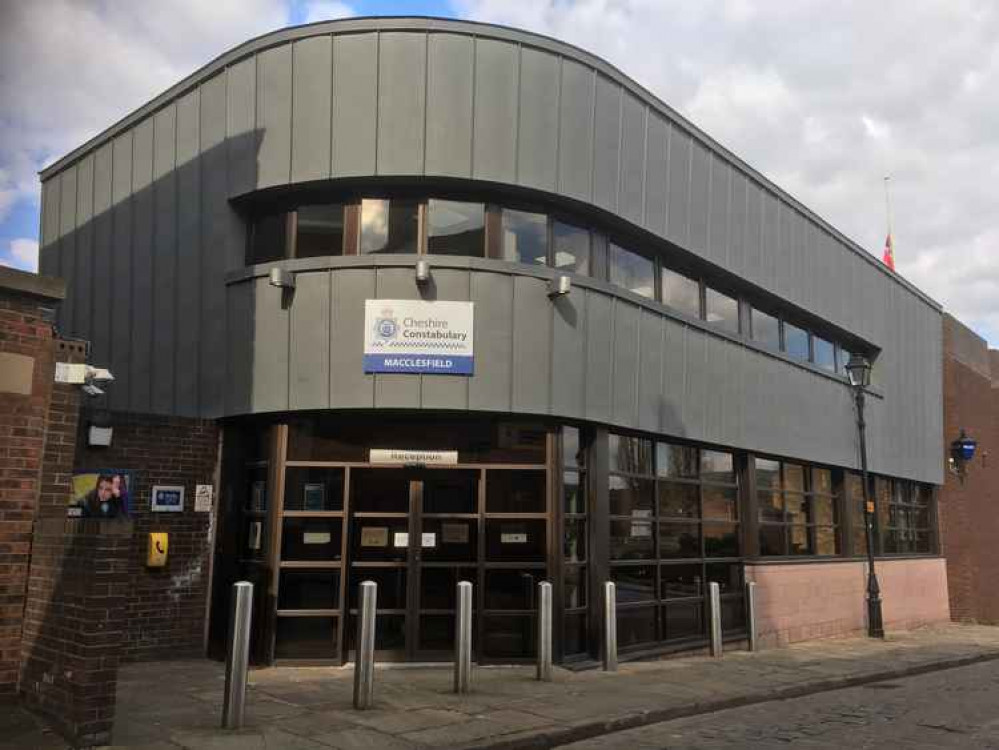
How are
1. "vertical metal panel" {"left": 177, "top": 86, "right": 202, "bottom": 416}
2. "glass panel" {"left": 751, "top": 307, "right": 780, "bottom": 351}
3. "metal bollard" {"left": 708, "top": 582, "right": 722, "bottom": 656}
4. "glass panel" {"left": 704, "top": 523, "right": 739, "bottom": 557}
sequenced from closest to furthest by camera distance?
1. "vertical metal panel" {"left": 177, "top": 86, "right": 202, "bottom": 416}
2. "metal bollard" {"left": 708, "top": 582, "right": 722, "bottom": 656}
3. "glass panel" {"left": 704, "top": 523, "right": 739, "bottom": 557}
4. "glass panel" {"left": 751, "top": 307, "right": 780, "bottom": 351}

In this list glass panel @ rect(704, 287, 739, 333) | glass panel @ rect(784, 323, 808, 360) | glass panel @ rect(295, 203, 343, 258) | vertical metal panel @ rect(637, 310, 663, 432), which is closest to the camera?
glass panel @ rect(295, 203, 343, 258)

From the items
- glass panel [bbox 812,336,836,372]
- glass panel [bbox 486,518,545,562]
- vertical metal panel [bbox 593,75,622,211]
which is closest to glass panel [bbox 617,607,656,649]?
glass panel [bbox 486,518,545,562]

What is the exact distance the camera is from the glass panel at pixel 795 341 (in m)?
18.1

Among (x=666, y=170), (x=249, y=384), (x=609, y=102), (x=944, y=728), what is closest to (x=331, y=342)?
(x=249, y=384)

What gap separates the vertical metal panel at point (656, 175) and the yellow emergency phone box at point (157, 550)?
26.1 feet

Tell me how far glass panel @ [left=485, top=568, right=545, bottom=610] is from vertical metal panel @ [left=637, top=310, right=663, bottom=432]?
2944 mm

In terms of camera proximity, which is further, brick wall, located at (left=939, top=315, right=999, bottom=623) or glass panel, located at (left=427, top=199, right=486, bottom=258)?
brick wall, located at (left=939, top=315, right=999, bottom=623)

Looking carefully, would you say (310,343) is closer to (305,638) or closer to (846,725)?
(305,638)

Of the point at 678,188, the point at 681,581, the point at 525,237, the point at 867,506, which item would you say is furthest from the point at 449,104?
the point at 867,506

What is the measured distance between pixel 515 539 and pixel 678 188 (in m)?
6.35

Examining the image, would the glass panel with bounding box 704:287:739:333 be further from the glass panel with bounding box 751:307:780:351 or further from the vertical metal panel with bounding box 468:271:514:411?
the vertical metal panel with bounding box 468:271:514:411

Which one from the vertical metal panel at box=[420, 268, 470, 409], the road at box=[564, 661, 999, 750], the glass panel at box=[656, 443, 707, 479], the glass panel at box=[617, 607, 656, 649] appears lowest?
the road at box=[564, 661, 999, 750]

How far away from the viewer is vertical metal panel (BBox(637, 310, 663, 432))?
1311 cm

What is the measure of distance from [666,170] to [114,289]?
865cm
